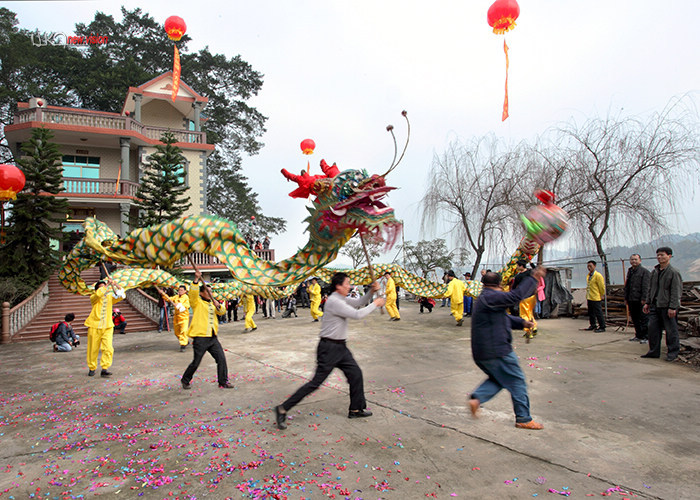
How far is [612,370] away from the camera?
5.80 meters

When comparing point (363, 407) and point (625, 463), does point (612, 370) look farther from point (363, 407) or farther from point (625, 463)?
point (363, 407)

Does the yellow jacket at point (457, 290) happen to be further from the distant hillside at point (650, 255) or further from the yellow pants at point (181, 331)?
the yellow pants at point (181, 331)

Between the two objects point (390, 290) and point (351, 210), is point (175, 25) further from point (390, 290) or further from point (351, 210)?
point (390, 290)

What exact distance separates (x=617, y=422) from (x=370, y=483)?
2.51 metres

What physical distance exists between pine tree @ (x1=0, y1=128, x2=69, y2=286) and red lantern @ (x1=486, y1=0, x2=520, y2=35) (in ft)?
42.7

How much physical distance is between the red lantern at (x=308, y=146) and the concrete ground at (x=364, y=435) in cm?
487

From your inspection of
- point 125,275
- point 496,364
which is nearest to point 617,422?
point 496,364

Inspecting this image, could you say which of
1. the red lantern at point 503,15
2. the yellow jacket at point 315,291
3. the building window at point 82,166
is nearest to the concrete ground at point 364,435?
the red lantern at point 503,15

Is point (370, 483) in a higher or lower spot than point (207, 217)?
lower

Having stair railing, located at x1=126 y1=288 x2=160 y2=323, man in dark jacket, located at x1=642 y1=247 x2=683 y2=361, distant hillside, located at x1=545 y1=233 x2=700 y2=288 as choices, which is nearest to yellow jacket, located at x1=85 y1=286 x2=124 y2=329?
stair railing, located at x1=126 y1=288 x2=160 y2=323

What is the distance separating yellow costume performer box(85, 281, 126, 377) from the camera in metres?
6.52

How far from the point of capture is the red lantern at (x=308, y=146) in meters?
9.39

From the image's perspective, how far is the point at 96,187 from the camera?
18.2 m

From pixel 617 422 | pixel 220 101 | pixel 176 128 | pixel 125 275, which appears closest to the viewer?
pixel 617 422
